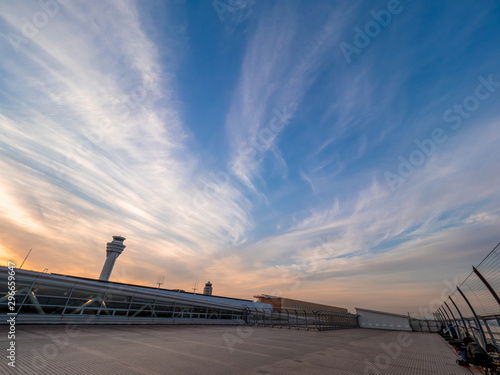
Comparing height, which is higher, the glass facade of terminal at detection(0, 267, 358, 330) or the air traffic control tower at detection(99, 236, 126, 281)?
the air traffic control tower at detection(99, 236, 126, 281)

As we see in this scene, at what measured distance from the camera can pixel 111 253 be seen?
70.3 m

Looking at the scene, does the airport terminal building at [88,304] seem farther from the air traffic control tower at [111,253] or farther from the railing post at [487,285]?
the air traffic control tower at [111,253]

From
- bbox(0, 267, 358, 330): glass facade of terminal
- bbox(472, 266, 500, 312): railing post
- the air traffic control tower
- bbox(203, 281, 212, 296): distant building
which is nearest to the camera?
bbox(472, 266, 500, 312): railing post

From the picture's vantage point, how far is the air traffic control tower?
2680 inches

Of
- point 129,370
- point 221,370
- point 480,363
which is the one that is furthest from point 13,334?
point 480,363

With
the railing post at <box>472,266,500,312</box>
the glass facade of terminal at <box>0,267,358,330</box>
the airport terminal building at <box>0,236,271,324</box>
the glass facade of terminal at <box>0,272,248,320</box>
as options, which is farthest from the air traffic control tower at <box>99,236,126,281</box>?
the railing post at <box>472,266,500,312</box>

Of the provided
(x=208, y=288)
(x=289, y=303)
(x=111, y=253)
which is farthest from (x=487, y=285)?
(x=111, y=253)

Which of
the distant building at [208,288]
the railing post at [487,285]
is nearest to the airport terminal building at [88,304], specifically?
the railing post at [487,285]

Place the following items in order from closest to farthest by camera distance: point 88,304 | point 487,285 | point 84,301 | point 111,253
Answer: point 487,285, point 84,301, point 88,304, point 111,253

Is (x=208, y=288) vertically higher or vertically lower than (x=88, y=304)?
higher

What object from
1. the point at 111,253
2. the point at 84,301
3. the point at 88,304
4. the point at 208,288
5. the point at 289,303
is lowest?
the point at 88,304

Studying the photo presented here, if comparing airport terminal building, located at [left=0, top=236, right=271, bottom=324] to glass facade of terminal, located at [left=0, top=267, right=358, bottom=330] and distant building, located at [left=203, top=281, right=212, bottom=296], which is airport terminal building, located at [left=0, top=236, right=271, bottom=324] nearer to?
glass facade of terminal, located at [left=0, top=267, right=358, bottom=330]

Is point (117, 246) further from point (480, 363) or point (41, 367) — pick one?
point (480, 363)

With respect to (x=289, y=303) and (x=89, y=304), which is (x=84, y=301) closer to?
(x=89, y=304)
